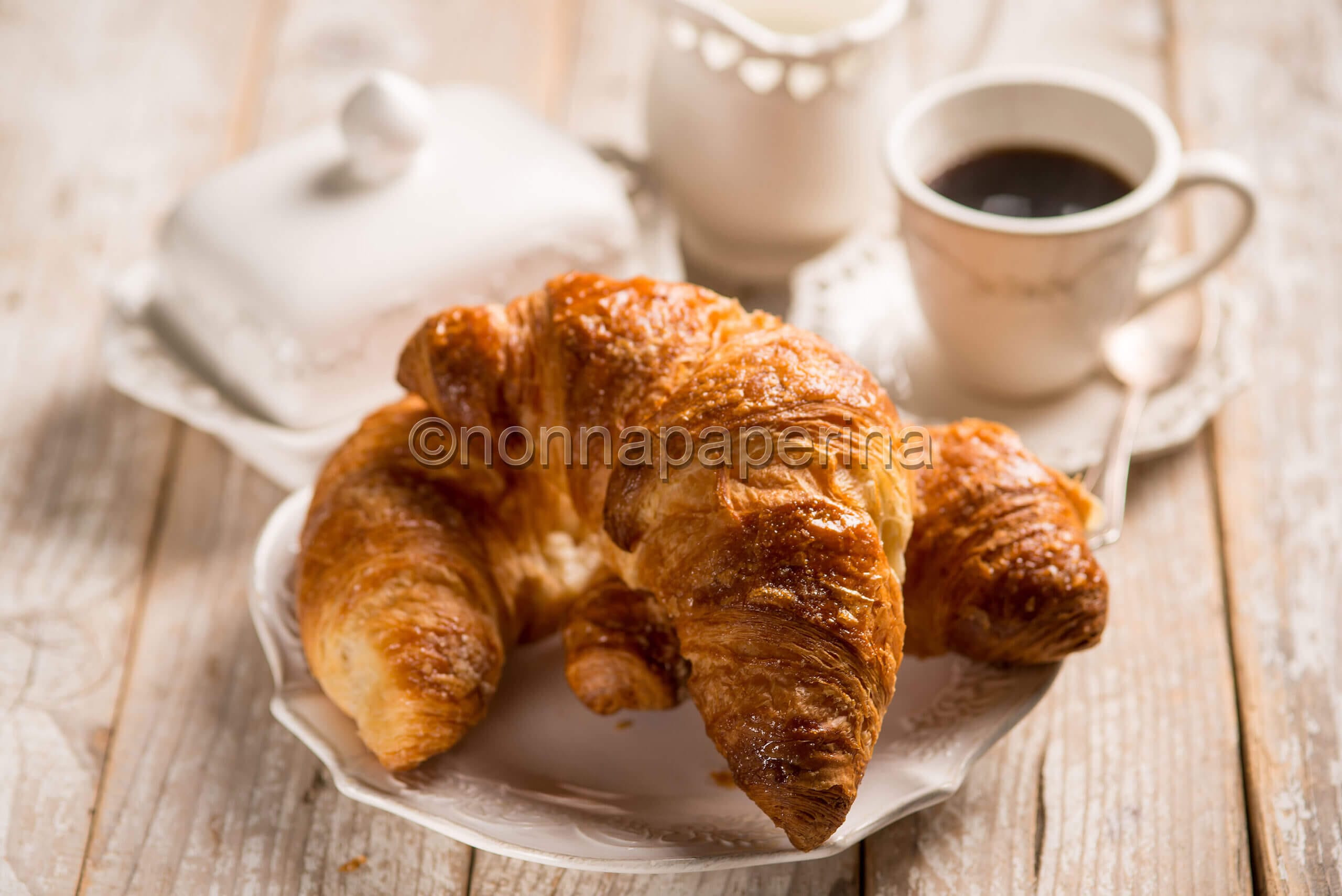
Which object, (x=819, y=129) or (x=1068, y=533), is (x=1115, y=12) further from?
(x=1068, y=533)

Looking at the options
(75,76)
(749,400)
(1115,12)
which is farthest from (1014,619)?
(75,76)

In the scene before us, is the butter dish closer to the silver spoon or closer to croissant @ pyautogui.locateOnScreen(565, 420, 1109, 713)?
croissant @ pyautogui.locateOnScreen(565, 420, 1109, 713)

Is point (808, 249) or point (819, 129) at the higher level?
point (819, 129)

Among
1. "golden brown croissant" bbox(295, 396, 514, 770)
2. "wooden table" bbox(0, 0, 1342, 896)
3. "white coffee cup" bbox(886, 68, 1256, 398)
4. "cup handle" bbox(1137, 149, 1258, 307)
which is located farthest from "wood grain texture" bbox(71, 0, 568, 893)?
"cup handle" bbox(1137, 149, 1258, 307)

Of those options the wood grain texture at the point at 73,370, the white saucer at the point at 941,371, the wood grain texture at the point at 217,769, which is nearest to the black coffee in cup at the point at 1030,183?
the white saucer at the point at 941,371

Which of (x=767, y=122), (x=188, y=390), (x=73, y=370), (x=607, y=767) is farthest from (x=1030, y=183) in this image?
(x=73, y=370)

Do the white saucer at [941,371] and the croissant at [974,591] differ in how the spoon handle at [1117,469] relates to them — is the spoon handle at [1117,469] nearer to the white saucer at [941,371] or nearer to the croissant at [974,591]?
the white saucer at [941,371]
